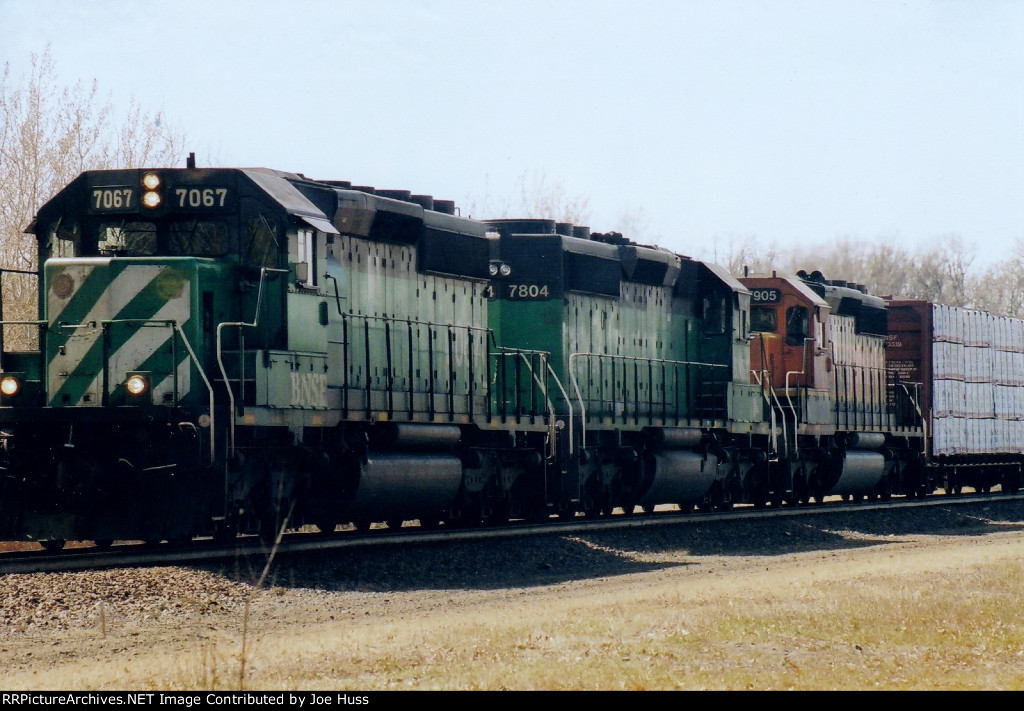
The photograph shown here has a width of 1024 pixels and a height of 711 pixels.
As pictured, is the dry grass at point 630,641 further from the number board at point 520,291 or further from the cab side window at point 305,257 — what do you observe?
the number board at point 520,291

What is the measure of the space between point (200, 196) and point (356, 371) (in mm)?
2714

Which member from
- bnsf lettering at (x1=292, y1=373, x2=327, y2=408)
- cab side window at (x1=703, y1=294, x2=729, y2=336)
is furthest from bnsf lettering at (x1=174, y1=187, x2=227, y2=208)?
cab side window at (x1=703, y1=294, x2=729, y2=336)

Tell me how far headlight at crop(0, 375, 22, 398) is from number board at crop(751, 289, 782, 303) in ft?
48.8

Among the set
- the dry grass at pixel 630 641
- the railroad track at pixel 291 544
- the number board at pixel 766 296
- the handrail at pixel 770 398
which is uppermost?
the number board at pixel 766 296

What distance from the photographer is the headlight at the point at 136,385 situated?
12.1 metres

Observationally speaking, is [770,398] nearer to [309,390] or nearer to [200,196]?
[309,390]

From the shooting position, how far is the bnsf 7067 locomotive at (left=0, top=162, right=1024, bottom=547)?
12133 millimetres

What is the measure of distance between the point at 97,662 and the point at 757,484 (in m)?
16.4

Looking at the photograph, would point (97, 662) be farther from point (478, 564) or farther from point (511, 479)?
point (511, 479)

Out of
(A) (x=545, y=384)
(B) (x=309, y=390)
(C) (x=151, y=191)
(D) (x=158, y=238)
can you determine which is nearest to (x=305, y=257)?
(B) (x=309, y=390)

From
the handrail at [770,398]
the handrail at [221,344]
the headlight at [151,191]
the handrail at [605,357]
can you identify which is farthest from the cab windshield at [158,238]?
the handrail at [770,398]

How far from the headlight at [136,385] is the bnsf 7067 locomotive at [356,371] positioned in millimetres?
23

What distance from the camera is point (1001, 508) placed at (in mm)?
25719

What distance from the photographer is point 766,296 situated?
969 inches
